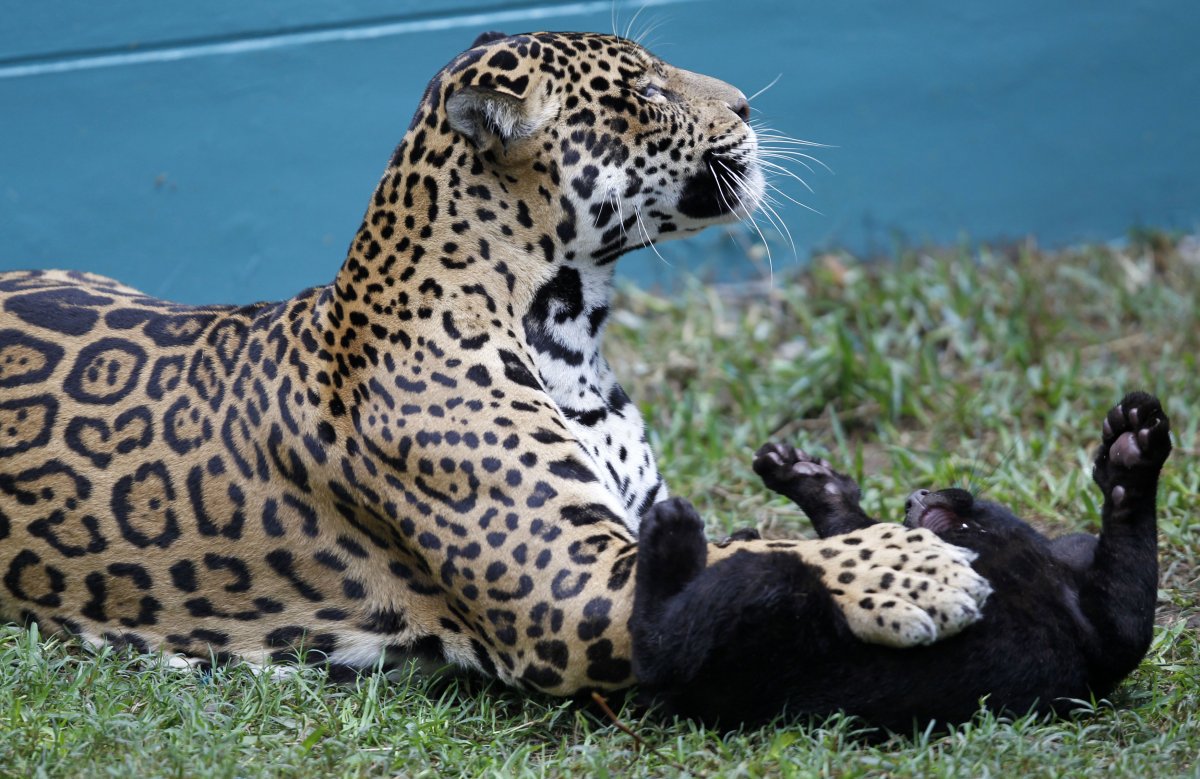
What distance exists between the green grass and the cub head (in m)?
1.64

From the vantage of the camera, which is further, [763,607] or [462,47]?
[462,47]

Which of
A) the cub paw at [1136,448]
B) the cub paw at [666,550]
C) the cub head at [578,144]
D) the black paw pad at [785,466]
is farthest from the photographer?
the black paw pad at [785,466]

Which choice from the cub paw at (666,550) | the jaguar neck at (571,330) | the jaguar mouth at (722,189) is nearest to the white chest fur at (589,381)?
the jaguar neck at (571,330)

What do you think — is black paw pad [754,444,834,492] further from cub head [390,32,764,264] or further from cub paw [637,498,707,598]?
cub paw [637,498,707,598]

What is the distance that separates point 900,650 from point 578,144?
197cm

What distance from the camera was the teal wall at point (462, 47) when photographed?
7.13 meters

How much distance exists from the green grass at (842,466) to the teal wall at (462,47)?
48cm

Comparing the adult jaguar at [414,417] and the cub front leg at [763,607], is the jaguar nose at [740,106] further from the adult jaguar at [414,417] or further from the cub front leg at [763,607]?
the cub front leg at [763,607]

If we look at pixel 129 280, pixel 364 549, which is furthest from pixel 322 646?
pixel 129 280

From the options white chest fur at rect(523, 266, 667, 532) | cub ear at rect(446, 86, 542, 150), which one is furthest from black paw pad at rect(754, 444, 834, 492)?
cub ear at rect(446, 86, 542, 150)

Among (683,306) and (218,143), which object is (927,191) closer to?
(683,306)

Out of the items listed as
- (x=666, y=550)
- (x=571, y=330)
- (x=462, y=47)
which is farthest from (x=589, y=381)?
(x=462, y=47)

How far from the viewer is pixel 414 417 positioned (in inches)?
Result: 170

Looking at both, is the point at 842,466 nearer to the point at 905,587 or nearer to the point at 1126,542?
the point at 1126,542
